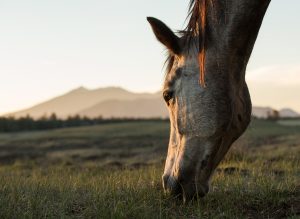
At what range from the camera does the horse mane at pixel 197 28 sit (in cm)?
497

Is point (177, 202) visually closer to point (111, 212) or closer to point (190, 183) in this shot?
point (190, 183)

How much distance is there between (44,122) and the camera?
44906 millimetres

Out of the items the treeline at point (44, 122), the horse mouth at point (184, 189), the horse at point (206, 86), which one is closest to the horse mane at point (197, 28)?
the horse at point (206, 86)

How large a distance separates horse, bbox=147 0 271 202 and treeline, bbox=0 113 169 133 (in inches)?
1510

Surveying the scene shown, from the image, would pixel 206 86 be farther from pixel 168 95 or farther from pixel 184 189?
pixel 184 189

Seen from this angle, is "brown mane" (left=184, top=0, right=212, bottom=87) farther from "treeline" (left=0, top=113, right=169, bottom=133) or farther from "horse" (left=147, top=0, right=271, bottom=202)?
"treeline" (left=0, top=113, right=169, bottom=133)

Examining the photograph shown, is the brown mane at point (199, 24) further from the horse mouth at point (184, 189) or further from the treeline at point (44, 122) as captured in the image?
the treeline at point (44, 122)

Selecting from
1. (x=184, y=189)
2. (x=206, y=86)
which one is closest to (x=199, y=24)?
(x=206, y=86)

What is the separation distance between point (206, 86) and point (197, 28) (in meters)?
0.65

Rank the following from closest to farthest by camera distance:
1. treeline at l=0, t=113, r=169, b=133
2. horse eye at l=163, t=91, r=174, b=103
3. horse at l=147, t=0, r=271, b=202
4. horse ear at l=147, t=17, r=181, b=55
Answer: horse at l=147, t=0, r=271, b=202 → horse ear at l=147, t=17, r=181, b=55 → horse eye at l=163, t=91, r=174, b=103 → treeline at l=0, t=113, r=169, b=133

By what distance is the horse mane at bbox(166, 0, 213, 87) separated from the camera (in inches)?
196

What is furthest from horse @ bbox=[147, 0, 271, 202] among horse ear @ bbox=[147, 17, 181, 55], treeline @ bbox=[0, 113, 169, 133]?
treeline @ bbox=[0, 113, 169, 133]

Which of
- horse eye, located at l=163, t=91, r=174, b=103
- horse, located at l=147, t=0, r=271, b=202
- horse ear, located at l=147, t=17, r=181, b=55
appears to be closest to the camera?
horse, located at l=147, t=0, r=271, b=202

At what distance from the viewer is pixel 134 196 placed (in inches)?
215
